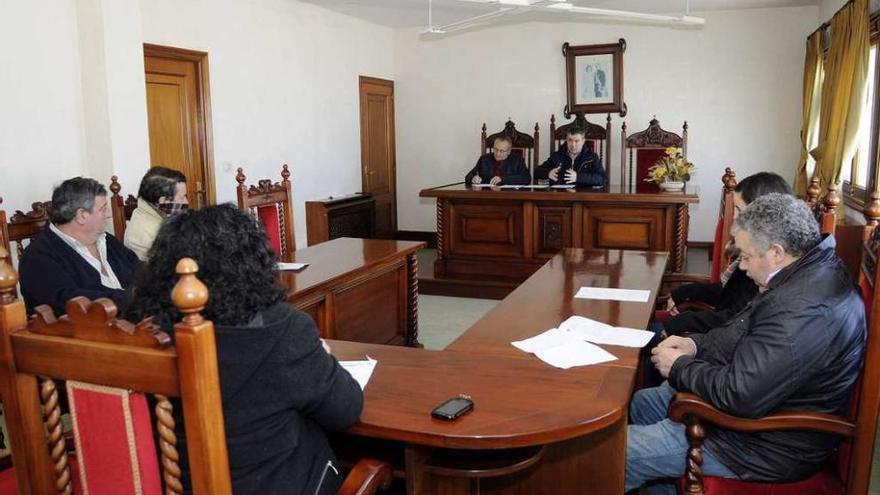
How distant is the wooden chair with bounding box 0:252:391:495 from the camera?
37.8 inches

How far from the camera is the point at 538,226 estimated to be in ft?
17.4

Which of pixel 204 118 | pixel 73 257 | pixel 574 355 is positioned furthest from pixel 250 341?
pixel 204 118

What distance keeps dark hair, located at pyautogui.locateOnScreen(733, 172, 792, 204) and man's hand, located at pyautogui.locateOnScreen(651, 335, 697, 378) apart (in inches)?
30.3

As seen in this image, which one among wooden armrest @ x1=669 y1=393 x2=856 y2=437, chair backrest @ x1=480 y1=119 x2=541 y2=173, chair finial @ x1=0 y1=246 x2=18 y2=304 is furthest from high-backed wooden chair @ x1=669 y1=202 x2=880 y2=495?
chair backrest @ x1=480 y1=119 x2=541 y2=173

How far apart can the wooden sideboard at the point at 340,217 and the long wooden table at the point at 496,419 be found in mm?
4326

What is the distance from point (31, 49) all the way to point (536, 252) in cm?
356

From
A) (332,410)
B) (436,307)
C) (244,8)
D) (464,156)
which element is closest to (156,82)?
(244,8)

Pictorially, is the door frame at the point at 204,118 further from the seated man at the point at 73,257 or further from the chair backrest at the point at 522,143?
the chair backrest at the point at 522,143

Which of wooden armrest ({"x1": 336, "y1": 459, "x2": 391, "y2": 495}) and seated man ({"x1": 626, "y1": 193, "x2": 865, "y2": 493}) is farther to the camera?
seated man ({"x1": 626, "y1": 193, "x2": 865, "y2": 493})

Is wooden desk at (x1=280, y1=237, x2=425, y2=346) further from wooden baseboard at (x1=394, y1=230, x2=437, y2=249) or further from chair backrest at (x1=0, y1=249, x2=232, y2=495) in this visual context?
wooden baseboard at (x1=394, y1=230, x2=437, y2=249)

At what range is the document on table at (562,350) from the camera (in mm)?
1846

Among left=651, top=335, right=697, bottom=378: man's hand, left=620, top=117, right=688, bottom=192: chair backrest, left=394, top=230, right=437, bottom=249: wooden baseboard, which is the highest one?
left=620, top=117, right=688, bottom=192: chair backrest

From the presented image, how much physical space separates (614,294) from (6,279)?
6.83 ft

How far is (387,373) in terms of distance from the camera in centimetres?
173
